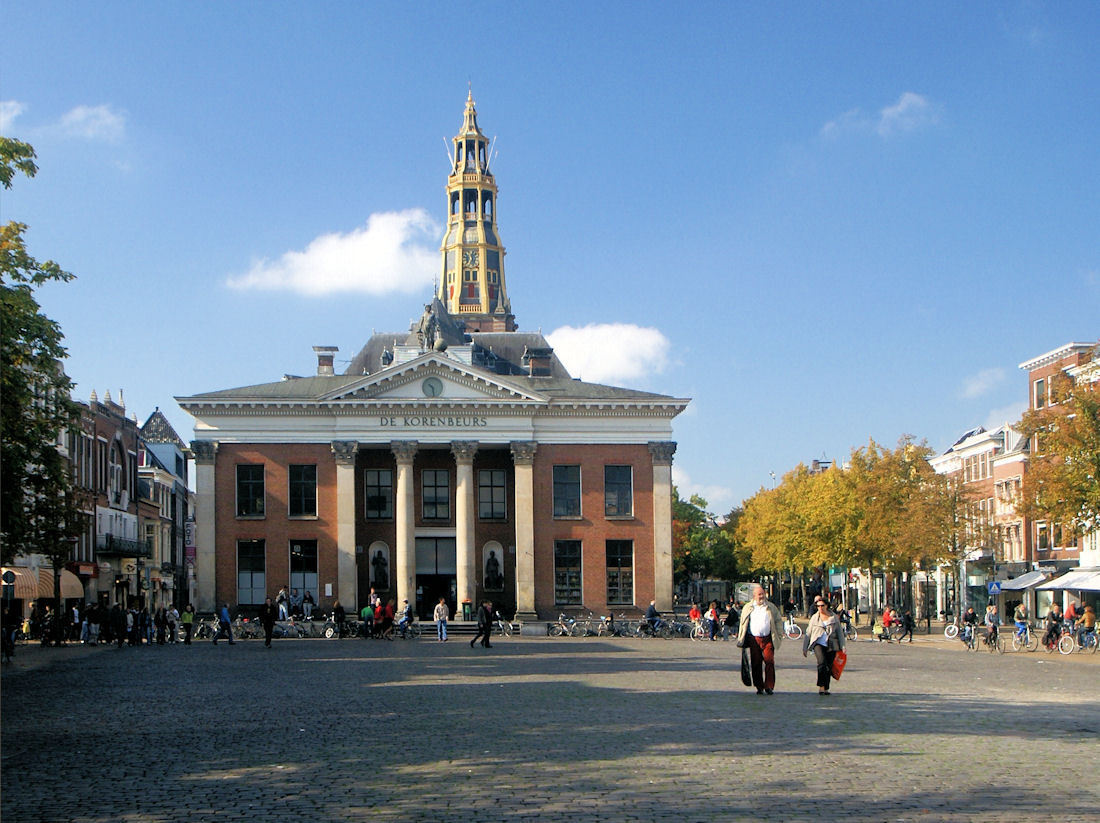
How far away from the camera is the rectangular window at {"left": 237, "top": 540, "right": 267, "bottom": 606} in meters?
66.0

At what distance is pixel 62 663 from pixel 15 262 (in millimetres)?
13063

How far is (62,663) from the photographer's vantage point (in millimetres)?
37344

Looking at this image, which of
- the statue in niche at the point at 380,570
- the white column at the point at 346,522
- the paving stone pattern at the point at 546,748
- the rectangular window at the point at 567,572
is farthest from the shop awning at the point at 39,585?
the rectangular window at the point at 567,572

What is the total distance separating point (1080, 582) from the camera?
52875 mm

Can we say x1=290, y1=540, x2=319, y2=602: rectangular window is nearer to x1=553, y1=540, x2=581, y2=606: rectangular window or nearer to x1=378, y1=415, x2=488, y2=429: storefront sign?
x1=378, y1=415, x2=488, y2=429: storefront sign

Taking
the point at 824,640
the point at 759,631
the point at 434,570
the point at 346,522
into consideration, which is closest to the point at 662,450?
the point at 434,570

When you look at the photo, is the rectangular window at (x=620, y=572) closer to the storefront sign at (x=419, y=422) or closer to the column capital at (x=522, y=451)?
the column capital at (x=522, y=451)

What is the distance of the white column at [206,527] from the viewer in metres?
64.6

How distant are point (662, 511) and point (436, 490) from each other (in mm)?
A: 11462

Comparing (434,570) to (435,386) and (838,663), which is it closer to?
(435,386)

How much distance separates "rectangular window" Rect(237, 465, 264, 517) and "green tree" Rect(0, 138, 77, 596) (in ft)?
101

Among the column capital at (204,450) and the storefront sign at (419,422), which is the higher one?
the storefront sign at (419,422)

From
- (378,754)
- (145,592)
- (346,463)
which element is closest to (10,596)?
(378,754)

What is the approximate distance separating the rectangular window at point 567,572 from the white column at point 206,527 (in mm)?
15656
